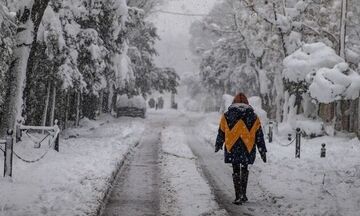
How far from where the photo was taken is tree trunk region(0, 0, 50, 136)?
15.1 m

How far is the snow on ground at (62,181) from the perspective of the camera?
8.38 metres

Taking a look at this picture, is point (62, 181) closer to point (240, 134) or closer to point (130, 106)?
point (240, 134)

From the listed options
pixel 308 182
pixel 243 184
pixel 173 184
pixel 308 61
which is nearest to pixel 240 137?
pixel 243 184

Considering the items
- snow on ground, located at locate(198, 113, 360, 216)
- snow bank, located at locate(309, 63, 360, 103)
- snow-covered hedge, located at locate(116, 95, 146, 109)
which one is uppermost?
snow bank, located at locate(309, 63, 360, 103)

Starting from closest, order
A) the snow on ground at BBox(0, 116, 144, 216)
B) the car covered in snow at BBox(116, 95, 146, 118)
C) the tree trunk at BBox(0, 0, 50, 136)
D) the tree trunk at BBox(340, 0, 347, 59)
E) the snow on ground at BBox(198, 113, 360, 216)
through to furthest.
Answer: the snow on ground at BBox(0, 116, 144, 216) → the snow on ground at BBox(198, 113, 360, 216) → the tree trunk at BBox(0, 0, 50, 136) → the tree trunk at BBox(340, 0, 347, 59) → the car covered in snow at BBox(116, 95, 146, 118)

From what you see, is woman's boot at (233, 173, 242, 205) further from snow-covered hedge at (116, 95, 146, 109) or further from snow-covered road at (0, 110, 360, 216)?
snow-covered hedge at (116, 95, 146, 109)

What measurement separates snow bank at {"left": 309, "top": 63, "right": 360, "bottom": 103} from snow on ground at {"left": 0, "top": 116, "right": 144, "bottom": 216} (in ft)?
27.6

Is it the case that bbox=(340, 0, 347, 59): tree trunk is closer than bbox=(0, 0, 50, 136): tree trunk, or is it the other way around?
bbox=(0, 0, 50, 136): tree trunk

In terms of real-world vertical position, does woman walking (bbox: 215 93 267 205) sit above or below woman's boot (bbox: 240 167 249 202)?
above

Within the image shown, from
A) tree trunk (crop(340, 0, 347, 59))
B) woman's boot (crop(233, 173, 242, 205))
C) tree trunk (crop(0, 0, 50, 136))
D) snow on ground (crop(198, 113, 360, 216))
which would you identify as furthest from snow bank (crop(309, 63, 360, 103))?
woman's boot (crop(233, 173, 242, 205))

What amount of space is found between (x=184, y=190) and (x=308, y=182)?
284cm

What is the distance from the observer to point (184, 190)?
34.6ft

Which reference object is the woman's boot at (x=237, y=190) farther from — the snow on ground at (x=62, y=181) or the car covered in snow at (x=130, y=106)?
the car covered in snow at (x=130, y=106)

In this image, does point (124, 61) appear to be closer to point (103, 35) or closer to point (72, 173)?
point (103, 35)
